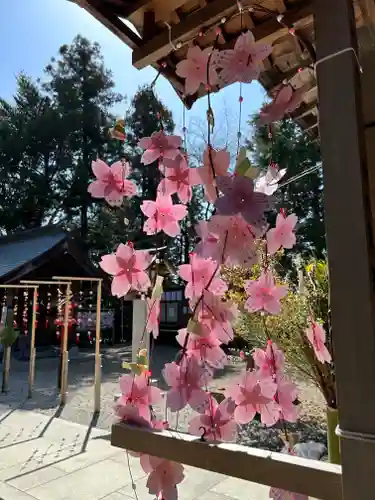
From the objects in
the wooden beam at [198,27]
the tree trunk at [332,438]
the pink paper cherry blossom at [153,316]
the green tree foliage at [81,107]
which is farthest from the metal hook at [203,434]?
the green tree foliage at [81,107]

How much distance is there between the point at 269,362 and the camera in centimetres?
79

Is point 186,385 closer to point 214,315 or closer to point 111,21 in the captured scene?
point 214,315

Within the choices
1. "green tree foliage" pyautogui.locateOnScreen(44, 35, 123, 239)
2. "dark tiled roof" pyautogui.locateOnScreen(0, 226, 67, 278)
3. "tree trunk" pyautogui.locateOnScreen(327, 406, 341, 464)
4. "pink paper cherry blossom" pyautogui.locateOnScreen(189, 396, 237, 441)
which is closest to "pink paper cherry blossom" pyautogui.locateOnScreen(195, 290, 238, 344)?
"pink paper cherry blossom" pyautogui.locateOnScreen(189, 396, 237, 441)

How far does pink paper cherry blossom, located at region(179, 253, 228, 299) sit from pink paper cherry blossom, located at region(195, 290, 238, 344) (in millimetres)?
14

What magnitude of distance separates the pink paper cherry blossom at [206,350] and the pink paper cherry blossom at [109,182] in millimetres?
326

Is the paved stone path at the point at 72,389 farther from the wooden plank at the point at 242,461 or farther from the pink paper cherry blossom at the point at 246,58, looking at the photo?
the pink paper cherry blossom at the point at 246,58

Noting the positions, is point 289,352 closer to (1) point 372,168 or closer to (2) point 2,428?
(1) point 372,168

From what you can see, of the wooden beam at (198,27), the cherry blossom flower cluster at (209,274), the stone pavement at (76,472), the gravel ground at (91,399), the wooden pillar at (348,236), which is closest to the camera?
the wooden pillar at (348,236)

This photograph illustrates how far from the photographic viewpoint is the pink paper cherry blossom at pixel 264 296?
2.56 feet

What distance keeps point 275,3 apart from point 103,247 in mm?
13171

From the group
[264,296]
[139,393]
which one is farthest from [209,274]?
[139,393]

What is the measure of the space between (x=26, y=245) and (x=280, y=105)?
11214mm

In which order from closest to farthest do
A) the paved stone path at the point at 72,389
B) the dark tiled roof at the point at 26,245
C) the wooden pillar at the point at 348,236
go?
the wooden pillar at the point at 348,236 → the paved stone path at the point at 72,389 → the dark tiled roof at the point at 26,245

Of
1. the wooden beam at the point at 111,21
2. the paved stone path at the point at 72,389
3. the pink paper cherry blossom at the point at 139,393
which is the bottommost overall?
the paved stone path at the point at 72,389
